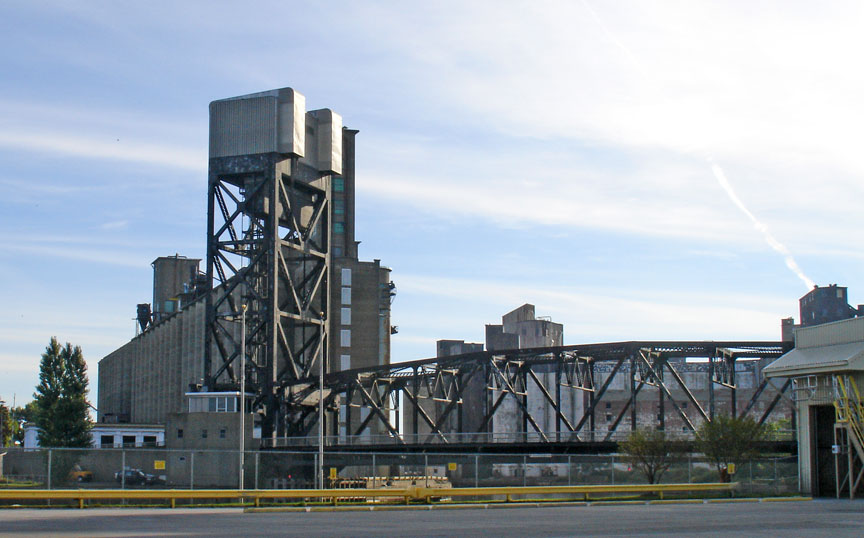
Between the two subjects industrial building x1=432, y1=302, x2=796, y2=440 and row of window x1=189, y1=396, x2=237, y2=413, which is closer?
row of window x1=189, y1=396, x2=237, y2=413

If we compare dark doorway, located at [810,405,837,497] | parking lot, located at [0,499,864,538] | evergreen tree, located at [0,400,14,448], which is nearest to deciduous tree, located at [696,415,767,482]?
dark doorway, located at [810,405,837,497]

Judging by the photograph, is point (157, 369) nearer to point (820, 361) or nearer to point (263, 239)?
point (263, 239)

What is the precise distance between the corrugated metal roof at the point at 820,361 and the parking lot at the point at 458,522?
12792 millimetres

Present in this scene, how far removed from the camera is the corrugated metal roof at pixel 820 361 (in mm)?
56969

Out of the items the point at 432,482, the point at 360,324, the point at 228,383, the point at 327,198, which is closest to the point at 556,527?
the point at 432,482

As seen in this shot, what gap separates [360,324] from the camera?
12550cm

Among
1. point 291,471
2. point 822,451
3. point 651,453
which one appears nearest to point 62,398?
point 291,471

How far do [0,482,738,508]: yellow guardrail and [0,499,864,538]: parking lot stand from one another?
0.72m

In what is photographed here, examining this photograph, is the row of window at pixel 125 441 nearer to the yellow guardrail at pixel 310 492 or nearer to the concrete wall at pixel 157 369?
the concrete wall at pixel 157 369

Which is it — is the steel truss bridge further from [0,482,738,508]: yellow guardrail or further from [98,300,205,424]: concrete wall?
[98,300,205,424]: concrete wall

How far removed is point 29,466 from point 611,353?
4626cm

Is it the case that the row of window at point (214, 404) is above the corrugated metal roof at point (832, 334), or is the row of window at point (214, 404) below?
below

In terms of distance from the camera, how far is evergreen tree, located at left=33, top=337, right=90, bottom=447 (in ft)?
311

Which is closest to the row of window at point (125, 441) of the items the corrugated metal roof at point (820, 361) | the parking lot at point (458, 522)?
the parking lot at point (458, 522)
